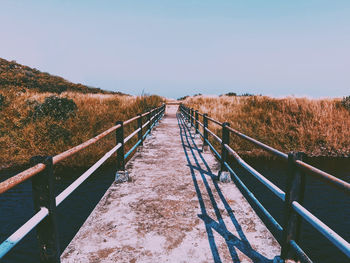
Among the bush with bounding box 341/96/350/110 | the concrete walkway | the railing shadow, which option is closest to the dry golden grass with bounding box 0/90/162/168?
the concrete walkway

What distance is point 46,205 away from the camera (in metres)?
1.75

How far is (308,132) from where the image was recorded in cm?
1212

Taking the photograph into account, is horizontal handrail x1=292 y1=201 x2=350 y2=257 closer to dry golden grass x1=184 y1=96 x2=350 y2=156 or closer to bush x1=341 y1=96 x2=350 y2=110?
dry golden grass x1=184 y1=96 x2=350 y2=156

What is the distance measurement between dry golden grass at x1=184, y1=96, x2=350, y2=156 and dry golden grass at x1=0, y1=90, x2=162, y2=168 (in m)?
6.74

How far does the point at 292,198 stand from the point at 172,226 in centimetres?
153

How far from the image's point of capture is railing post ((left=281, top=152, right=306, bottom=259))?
2006 millimetres

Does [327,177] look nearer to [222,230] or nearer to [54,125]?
[222,230]

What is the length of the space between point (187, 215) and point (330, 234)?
1.96 m

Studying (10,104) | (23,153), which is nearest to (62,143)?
(23,153)

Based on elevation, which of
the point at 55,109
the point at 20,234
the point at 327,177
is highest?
the point at 55,109

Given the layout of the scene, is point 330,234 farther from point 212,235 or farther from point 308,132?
point 308,132

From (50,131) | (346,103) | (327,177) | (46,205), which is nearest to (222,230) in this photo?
(327,177)

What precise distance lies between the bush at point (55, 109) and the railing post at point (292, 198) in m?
13.3

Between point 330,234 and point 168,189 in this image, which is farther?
point 168,189
